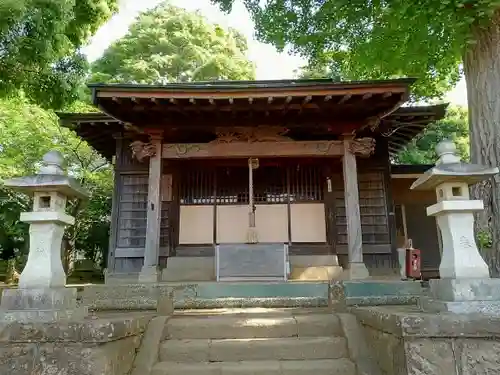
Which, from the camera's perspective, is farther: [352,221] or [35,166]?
[35,166]

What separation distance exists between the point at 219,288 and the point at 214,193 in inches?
166

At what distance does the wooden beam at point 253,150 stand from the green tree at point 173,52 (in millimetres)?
15305

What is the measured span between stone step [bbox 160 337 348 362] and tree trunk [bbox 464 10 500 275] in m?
2.47

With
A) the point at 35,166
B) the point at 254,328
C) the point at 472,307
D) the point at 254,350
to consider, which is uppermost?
the point at 35,166

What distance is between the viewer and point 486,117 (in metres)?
5.29

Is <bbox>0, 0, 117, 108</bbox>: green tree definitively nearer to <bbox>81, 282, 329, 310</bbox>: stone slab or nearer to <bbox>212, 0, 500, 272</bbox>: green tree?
<bbox>212, 0, 500, 272</bbox>: green tree

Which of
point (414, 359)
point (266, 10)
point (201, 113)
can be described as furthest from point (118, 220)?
point (414, 359)

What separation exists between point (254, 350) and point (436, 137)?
17964 millimetres

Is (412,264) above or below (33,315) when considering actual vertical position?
above

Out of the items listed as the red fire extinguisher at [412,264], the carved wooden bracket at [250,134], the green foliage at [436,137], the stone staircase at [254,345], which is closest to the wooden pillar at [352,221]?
the carved wooden bracket at [250,134]

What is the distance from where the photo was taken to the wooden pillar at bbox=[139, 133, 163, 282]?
7.62 metres

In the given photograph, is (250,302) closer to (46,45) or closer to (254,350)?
(254,350)

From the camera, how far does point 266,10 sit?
869cm

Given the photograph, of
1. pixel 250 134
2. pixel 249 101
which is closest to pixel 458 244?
pixel 249 101
